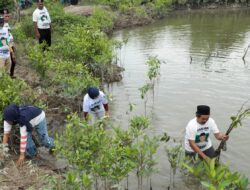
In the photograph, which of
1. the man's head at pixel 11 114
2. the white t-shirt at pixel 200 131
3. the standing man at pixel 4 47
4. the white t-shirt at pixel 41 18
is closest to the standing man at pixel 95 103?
the man's head at pixel 11 114

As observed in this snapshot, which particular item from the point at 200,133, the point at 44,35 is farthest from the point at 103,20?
the point at 200,133

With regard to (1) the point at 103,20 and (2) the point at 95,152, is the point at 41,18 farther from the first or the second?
(1) the point at 103,20

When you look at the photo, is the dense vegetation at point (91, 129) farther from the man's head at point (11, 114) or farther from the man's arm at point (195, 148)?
the man's head at point (11, 114)

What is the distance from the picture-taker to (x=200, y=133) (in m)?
6.91

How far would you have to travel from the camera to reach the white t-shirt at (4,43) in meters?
9.60

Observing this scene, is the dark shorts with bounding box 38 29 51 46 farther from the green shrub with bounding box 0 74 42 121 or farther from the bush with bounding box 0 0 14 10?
the bush with bounding box 0 0 14 10

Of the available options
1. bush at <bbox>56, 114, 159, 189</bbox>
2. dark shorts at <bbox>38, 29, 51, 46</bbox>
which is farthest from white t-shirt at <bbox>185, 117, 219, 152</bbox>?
dark shorts at <bbox>38, 29, 51, 46</bbox>

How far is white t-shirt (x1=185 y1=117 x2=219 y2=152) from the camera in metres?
6.78

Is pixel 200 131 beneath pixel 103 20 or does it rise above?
beneath

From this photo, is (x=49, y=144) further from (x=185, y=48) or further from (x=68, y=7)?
(x=68, y=7)

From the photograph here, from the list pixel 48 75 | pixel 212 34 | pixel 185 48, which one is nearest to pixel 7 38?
pixel 48 75

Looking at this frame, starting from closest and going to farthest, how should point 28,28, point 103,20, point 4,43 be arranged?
point 4,43, point 28,28, point 103,20

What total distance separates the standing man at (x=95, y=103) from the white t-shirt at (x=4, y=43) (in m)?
2.94

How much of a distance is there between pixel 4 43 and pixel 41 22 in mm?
2650
